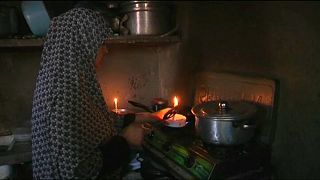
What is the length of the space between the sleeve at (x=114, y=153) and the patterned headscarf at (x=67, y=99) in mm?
93

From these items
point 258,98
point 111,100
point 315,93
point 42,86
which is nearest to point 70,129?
point 42,86

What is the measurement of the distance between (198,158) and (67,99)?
0.67 meters

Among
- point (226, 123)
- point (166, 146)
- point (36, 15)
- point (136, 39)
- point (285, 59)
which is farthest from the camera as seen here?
point (136, 39)

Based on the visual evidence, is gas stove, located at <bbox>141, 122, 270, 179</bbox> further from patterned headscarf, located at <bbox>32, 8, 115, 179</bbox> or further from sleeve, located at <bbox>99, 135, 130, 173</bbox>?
patterned headscarf, located at <bbox>32, 8, 115, 179</bbox>

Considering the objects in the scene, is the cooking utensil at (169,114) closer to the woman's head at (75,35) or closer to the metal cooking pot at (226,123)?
the metal cooking pot at (226,123)

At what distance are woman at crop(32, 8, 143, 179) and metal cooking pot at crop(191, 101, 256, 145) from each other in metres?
0.55

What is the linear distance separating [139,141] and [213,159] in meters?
0.74

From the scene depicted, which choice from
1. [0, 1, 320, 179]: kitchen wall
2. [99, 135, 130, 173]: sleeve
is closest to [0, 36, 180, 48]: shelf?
[0, 1, 320, 179]: kitchen wall

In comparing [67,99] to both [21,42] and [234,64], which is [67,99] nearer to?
[21,42]

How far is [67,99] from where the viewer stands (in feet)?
4.91

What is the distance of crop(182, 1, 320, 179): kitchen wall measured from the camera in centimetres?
148

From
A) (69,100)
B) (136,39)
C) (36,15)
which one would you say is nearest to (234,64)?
(136,39)

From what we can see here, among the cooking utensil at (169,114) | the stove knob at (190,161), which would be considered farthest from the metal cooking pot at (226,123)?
the cooking utensil at (169,114)

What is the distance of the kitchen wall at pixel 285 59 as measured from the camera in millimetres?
1479
